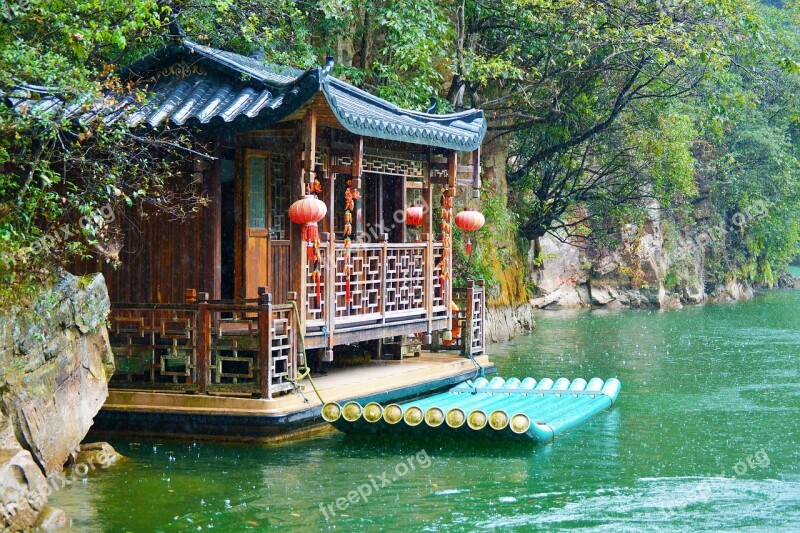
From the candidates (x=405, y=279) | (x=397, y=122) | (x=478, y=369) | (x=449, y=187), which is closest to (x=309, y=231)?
(x=397, y=122)

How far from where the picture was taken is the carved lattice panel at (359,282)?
1136 cm

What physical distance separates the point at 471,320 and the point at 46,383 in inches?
285

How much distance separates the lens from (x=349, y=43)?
1791 centimetres

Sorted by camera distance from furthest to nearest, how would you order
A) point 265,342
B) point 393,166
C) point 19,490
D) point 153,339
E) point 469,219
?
point 469,219
point 393,166
point 153,339
point 265,342
point 19,490

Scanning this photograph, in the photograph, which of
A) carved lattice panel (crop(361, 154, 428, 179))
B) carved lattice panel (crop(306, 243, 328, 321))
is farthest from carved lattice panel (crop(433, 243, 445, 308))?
carved lattice panel (crop(306, 243, 328, 321))

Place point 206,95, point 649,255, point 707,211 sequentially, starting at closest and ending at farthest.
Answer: point 206,95, point 649,255, point 707,211

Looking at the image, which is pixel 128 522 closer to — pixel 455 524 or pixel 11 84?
pixel 455 524

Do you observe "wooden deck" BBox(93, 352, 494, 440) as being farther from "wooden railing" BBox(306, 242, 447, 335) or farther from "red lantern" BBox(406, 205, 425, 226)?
"red lantern" BBox(406, 205, 425, 226)

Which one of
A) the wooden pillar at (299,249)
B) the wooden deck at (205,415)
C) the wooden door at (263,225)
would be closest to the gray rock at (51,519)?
the wooden deck at (205,415)

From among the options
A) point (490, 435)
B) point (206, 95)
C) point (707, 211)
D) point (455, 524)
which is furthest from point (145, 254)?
point (707, 211)

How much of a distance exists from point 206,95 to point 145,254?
5.58 feet

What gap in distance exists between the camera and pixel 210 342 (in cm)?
995

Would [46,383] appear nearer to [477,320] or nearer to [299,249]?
[299,249]

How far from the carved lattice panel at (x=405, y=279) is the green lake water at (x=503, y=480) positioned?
7.32 feet
